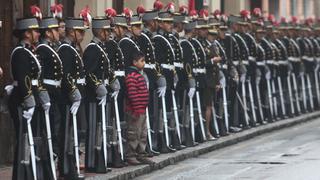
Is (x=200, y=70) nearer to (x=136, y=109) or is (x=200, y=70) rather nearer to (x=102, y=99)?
(x=136, y=109)

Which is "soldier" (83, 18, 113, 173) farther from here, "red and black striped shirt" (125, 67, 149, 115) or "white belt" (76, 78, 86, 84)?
"red and black striped shirt" (125, 67, 149, 115)

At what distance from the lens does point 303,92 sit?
29.9 m

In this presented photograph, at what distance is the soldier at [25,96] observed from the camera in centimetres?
1380

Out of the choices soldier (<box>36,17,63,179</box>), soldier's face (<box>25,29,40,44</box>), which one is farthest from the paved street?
soldier's face (<box>25,29,40,44</box>)

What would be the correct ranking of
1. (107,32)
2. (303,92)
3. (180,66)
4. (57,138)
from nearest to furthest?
(57,138)
(107,32)
(180,66)
(303,92)

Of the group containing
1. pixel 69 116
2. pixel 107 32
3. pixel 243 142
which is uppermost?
pixel 107 32

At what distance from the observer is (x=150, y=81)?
18484mm

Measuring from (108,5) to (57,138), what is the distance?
7920 mm

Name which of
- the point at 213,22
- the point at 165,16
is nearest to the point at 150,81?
the point at 165,16

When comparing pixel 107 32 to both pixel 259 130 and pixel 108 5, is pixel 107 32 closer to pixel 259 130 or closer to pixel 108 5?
pixel 108 5

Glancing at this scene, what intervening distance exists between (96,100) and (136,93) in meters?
1.11

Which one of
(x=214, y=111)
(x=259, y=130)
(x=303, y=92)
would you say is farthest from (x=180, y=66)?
(x=303, y=92)

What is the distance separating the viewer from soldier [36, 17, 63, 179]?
14523 millimetres

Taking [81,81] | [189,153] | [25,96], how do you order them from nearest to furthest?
[25,96] < [81,81] < [189,153]
